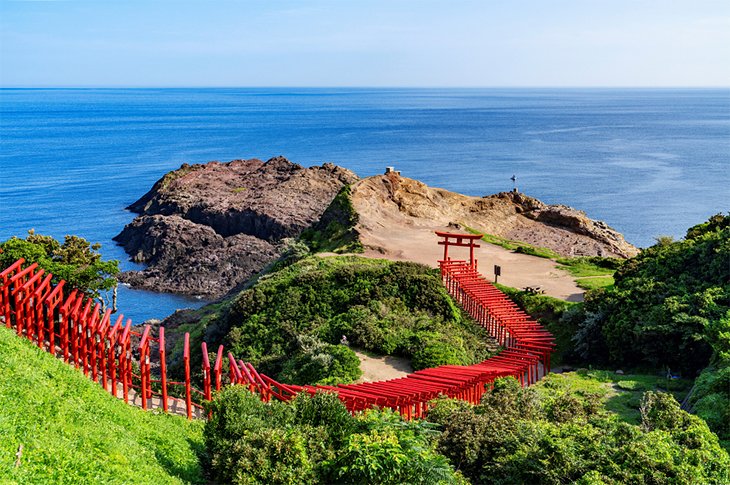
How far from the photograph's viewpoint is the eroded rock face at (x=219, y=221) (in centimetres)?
5497

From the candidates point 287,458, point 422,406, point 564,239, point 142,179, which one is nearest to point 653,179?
point 564,239

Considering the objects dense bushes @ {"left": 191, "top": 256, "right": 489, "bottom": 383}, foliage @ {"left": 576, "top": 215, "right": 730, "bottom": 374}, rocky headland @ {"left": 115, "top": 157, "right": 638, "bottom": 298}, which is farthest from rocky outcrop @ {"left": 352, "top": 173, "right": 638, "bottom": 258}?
foliage @ {"left": 576, "top": 215, "right": 730, "bottom": 374}

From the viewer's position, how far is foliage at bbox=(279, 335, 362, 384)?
69.0ft

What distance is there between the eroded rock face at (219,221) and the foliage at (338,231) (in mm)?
13389

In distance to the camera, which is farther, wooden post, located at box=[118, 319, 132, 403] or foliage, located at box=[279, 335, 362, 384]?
foliage, located at box=[279, 335, 362, 384]

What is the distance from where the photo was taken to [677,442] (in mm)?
12367

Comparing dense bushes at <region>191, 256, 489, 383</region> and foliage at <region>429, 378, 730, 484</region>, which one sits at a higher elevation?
foliage at <region>429, 378, 730, 484</region>

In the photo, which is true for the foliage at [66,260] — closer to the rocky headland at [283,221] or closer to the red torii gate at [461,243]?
the rocky headland at [283,221]

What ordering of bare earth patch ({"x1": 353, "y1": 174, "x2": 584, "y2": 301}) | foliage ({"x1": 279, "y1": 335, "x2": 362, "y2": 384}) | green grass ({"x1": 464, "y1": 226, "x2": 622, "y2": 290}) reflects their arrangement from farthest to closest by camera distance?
bare earth patch ({"x1": 353, "y1": 174, "x2": 584, "y2": 301}) → green grass ({"x1": 464, "y1": 226, "x2": 622, "y2": 290}) → foliage ({"x1": 279, "y1": 335, "x2": 362, "y2": 384})

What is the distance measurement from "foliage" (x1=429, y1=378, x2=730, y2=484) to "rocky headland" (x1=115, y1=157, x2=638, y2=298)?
15388mm

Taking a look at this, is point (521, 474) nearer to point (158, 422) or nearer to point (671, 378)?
point (158, 422)

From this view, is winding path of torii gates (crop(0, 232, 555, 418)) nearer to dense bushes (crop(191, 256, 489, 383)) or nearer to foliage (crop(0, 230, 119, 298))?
dense bushes (crop(191, 256, 489, 383))

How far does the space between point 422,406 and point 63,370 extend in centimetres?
735

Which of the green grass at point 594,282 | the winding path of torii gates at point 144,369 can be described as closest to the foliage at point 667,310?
the green grass at point 594,282
